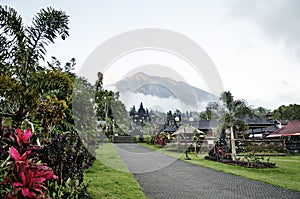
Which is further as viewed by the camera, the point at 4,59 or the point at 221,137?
the point at 221,137

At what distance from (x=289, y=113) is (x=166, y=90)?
152 feet

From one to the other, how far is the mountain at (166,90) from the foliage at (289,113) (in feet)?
143

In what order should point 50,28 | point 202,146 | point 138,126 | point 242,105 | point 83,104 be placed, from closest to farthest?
point 50,28
point 83,104
point 242,105
point 202,146
point 138,126

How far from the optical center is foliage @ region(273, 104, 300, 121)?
53.7m

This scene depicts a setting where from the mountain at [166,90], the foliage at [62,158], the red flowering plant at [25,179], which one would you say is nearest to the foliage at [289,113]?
the mountain at [166,90]

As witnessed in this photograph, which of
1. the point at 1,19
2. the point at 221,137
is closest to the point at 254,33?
the point at 221,137

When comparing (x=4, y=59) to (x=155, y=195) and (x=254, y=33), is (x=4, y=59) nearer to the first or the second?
(x=155, y=195)

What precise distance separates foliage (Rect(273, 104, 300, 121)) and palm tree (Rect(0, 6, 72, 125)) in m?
53.9

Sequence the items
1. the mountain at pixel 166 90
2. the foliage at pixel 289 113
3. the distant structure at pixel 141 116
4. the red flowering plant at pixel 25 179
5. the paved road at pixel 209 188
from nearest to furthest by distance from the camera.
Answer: the red flowering plant at pixel 25 179
the paved road at pixel 209 188
the mountain at pixel 166 90
the distant structure at pixel 141 116
the foliage at pixel 289 113

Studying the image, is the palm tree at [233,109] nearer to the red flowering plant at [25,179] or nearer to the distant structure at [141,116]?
the red flowering plant at [25,179]


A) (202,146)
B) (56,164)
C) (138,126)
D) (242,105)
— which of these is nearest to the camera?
(56,164)

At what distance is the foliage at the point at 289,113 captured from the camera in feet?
176

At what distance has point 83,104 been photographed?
43.2 feet

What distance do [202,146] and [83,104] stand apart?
11626 millimetres
